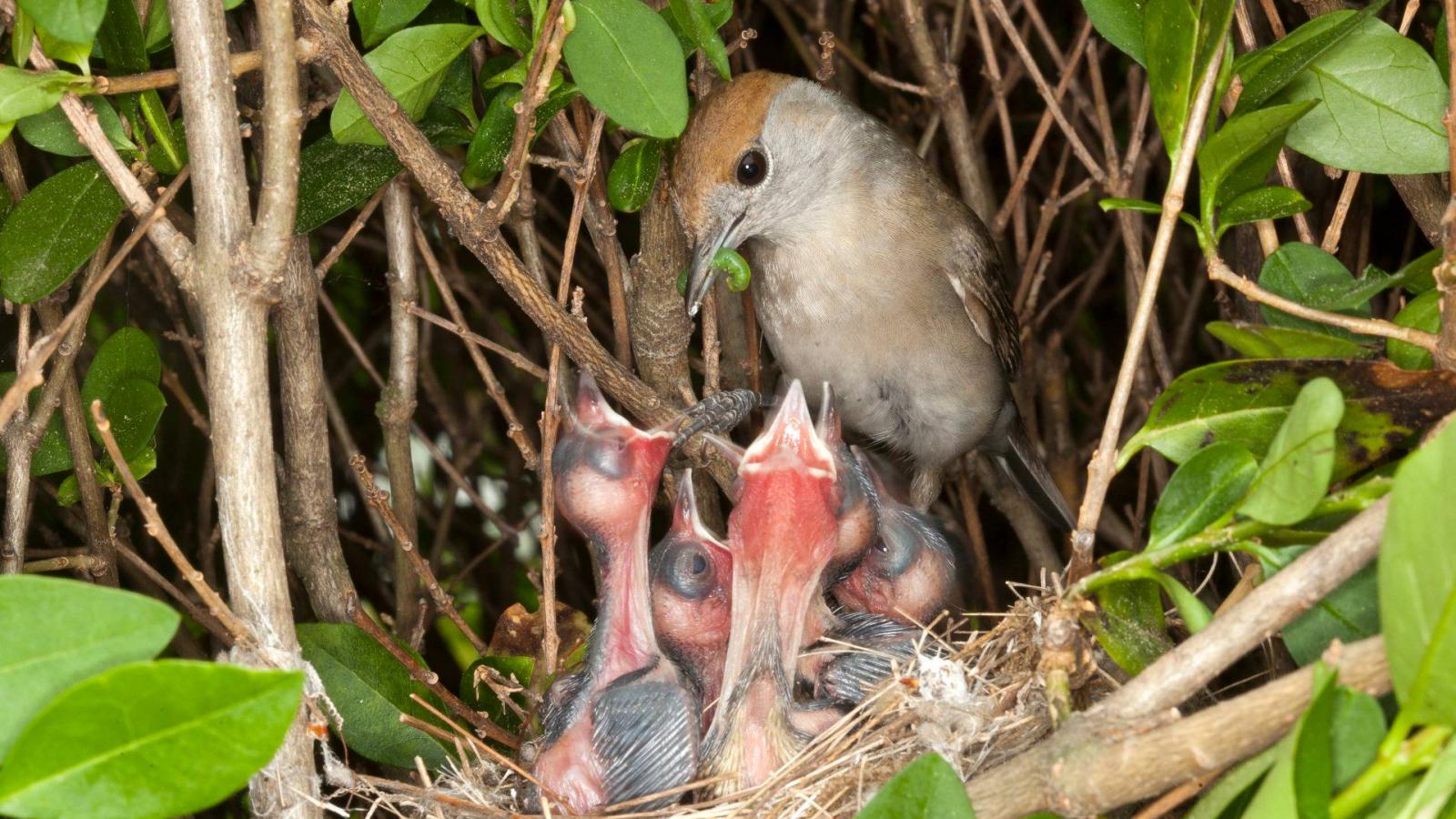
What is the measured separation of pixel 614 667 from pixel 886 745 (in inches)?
19.8

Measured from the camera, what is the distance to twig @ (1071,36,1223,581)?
63.3 inches

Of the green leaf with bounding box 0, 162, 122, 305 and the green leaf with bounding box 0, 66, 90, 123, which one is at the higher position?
the green leaf with bounding box 0, 66, 90, 123

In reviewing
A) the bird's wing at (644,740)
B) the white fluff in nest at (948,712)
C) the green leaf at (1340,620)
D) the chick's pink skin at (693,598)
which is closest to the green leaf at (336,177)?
the chick's pink skin at (693,598)

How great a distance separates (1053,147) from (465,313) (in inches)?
59.6

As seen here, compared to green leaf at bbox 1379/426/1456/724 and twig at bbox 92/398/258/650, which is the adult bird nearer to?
twig at bbox 92/398/258/650

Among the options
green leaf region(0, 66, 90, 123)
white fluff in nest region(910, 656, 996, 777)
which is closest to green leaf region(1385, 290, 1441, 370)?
white fluff in nest region(910, 656, 996, 777)

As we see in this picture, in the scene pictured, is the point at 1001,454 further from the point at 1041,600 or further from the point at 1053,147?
the point at 1041,600

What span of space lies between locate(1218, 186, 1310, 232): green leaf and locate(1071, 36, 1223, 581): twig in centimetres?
17

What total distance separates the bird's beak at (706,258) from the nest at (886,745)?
0.77 m

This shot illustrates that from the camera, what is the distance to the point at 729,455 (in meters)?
2.50

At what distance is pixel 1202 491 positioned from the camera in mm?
1568

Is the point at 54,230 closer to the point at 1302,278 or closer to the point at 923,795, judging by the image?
the point at 923,795

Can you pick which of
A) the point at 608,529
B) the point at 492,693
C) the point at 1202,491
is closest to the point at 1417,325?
the point at 1202,491

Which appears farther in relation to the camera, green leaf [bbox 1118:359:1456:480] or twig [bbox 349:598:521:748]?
twig [bbox 349:598:521:748]
